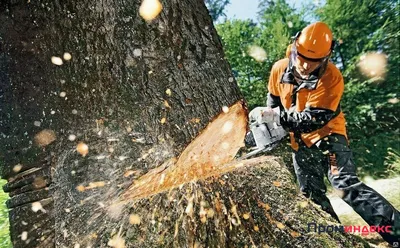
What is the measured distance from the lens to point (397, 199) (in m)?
4.18

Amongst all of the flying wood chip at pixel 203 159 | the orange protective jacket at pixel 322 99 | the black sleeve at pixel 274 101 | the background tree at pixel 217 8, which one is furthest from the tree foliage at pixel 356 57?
the flying wood chip at pixel 203 159

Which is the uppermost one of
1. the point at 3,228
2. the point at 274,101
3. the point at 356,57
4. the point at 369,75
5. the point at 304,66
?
the point at 3,228

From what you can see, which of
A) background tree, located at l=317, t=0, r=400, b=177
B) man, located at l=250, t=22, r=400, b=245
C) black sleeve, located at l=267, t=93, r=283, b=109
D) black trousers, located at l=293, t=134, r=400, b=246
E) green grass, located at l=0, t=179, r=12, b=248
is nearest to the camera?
black trousers, located at l=293, t=134, r=400, b=246

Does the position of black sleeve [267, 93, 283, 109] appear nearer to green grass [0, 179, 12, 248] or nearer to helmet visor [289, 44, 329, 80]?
helmet visor [289, 44, 329, 80]

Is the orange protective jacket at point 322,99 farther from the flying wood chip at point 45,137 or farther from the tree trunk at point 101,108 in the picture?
the flying wood chip at point 45,137

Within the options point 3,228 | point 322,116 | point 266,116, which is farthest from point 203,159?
point 3,228

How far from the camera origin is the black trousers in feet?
7.53

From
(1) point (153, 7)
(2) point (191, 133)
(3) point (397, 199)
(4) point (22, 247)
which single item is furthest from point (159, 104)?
(3) point (397, 199)

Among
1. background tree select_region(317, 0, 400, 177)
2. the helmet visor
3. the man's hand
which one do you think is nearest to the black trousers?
the man's hand

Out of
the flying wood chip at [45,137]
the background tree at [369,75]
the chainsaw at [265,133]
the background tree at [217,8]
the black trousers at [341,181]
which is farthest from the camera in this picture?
the background tree at [217,8]

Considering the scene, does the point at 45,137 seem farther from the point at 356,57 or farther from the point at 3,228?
the point at 356,57

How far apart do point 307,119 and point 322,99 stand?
0.20 meters

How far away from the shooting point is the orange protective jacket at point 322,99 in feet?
8.39

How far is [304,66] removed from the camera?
8.55 feet
